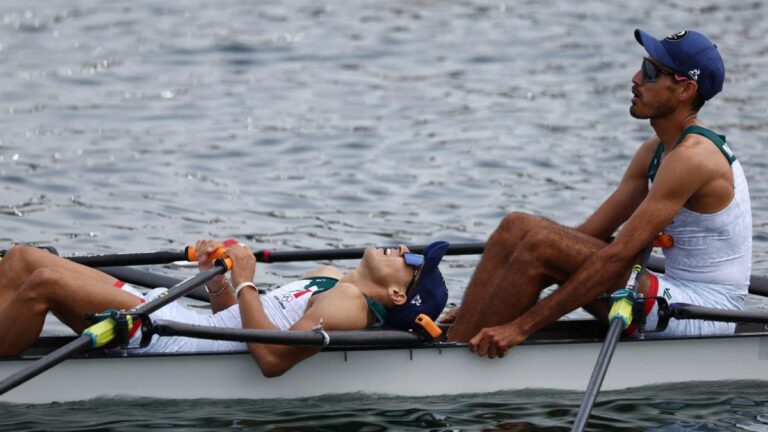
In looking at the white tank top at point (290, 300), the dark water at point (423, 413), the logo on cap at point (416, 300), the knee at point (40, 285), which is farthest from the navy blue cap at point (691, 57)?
the knee at point (40, 285)

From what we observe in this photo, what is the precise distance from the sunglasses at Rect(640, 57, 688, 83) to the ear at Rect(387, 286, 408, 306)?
2070 millimetres

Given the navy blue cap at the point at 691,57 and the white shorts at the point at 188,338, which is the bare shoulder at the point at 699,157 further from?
the white shorts at the point at 188,338

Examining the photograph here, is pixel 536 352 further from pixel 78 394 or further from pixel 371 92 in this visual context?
pixel 371 92

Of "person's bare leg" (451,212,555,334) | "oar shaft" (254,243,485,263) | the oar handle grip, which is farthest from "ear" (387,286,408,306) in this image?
"oar shaft" (254,243,485,263)

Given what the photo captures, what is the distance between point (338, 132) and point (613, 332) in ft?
34.9

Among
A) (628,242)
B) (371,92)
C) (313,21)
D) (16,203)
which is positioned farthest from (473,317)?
(313,21)

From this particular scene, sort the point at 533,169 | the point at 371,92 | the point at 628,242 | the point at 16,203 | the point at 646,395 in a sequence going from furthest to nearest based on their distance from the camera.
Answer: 1. the point at 371,92
2. the point at 533,169
3. the point at 16,203
4. the point at 646,395
5. the point at 628,242

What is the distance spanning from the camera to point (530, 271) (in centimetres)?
899

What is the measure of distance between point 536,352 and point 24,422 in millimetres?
3249

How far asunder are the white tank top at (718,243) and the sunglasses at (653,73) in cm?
35

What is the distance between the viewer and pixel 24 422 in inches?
349

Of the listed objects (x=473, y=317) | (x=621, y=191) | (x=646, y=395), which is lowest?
(x=646, y=395)

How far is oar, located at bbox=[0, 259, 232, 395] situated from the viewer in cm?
786

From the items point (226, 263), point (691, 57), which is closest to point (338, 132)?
point (226, 263)
